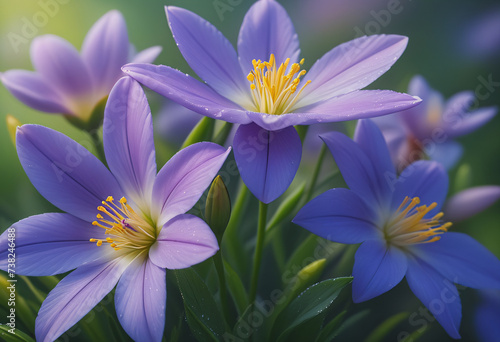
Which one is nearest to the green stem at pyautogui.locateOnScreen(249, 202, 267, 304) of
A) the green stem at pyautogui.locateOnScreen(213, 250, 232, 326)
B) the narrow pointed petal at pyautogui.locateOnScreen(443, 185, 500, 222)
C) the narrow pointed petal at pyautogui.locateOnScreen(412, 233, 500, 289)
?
the green stem at pyautogui.locateOnScreen(213, 250, 232, 326)

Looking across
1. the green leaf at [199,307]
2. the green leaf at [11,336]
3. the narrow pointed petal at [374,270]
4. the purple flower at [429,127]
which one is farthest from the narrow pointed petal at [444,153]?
the green leaf at [11,336]

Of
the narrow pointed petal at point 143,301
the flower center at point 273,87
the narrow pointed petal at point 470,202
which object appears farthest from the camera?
the narrow pointed petal at point 470,202

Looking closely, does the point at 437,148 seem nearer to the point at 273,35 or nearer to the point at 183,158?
the point at 273,35

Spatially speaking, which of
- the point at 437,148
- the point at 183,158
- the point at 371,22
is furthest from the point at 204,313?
the point at 371,22

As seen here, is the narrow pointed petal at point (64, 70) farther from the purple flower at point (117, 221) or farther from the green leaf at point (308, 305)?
the green leaf at point (308, 305)

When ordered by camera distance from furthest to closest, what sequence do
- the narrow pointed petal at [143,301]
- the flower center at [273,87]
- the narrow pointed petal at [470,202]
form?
1. the narrow pointed petal at [470,202]
2. the flower center at [273,87]
3. the narrow pointed petal at [143,301]

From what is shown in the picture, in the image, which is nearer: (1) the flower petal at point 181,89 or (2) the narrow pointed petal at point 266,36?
(1) the flower petal at point 181,89
